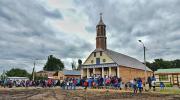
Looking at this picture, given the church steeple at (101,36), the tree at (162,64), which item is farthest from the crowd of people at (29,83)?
the tree at (162,64)

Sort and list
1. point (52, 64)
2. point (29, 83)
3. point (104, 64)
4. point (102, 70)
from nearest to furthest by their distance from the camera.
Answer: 1. point (29, 83)
2. point (104, 64)
3. point (102, 70)
4. point (52, 64)

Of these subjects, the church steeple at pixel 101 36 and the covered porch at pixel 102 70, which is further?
the church steeple at pixel 101 36

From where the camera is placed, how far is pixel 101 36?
64.0m

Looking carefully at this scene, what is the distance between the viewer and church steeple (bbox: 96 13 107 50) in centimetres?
6325

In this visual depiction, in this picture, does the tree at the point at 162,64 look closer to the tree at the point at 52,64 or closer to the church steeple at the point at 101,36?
the tree at the point at 52,64

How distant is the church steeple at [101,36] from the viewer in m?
63.3

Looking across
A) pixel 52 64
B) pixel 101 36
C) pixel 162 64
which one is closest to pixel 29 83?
pixel 101 36

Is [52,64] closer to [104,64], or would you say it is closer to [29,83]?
[104,64]

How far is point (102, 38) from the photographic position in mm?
63906

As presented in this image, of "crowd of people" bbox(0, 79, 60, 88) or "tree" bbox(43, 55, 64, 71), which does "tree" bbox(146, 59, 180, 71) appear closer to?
"tree" bbox(43, 55, 64, 71)

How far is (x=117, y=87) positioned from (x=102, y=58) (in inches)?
1226

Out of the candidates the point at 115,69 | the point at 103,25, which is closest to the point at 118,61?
the point at 115,69

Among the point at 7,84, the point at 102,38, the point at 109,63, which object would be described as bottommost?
the point at 7,84

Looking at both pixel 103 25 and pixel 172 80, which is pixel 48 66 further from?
pixel 172 80
